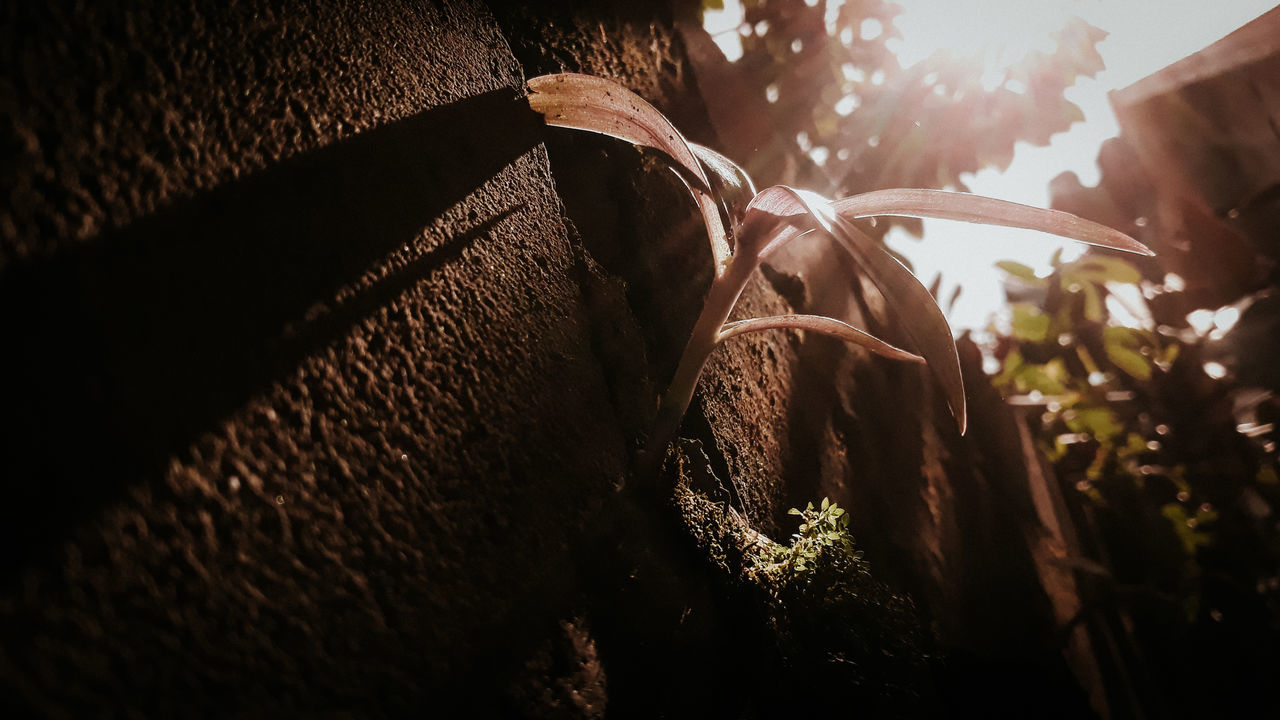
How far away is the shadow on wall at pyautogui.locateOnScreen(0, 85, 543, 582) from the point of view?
0.28 meters

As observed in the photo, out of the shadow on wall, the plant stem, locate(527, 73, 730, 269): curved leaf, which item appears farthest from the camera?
the plant stem

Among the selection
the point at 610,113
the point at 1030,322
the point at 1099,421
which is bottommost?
the point at 610,113

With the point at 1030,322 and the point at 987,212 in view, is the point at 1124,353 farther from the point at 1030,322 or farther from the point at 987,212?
the point at 987,212

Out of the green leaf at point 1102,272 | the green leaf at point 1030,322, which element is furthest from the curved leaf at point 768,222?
the green leaf at point 1102,272

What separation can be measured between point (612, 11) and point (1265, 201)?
116 inches

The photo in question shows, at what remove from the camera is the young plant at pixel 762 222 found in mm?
499

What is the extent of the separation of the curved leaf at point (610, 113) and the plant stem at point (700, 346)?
0.13m

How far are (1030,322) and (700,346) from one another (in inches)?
85.5

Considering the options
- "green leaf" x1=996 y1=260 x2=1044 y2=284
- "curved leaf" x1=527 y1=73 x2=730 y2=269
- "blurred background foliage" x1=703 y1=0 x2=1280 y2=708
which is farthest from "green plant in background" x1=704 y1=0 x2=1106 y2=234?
"curved leaf" x1=527 y1=73 x2=730 y2=269

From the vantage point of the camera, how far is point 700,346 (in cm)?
72

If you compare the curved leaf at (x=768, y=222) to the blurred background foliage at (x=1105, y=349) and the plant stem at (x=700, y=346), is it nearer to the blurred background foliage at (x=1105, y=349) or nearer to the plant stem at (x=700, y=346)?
the plant stem at (x=700, y=346)

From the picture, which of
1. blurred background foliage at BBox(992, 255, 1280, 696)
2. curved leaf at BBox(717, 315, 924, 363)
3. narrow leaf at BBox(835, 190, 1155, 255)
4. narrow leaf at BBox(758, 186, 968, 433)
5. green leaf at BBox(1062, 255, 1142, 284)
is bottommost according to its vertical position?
narrow leaf at BBox(758, 186, 968, 433)

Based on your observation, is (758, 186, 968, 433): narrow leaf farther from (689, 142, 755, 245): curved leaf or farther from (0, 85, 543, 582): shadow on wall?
(0, 85, 543, 582): shadow on wall

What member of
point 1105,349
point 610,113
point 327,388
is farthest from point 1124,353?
point 327,388
